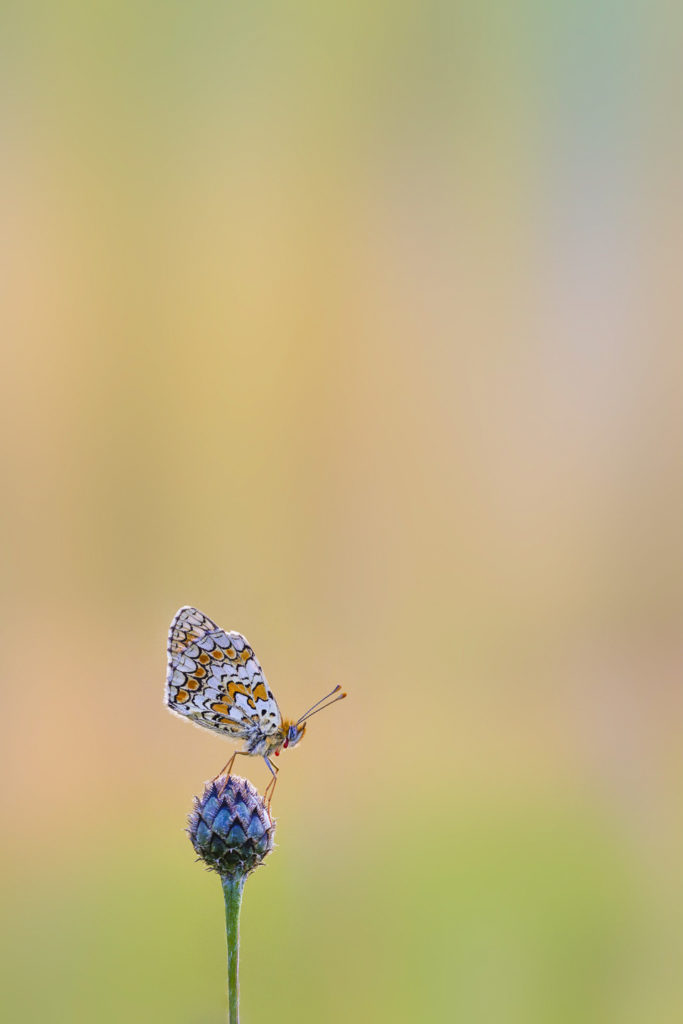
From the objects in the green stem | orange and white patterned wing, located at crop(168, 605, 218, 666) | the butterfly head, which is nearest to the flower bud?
the green stem

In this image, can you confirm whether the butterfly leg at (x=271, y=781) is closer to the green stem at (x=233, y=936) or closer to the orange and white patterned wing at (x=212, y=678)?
the orange and white patterned wing at (x=212, y=678)

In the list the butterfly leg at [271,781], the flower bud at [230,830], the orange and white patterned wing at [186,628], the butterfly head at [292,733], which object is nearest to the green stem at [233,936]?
the flower bud at [230,830]

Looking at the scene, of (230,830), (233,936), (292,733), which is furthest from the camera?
(292,733)

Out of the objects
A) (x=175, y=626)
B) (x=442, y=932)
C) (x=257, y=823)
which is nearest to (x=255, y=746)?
(x=257, y=823)

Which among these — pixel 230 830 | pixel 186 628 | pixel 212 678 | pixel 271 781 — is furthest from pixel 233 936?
pixel 186 628

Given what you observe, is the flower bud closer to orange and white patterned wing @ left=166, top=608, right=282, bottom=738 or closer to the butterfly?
the butterfly

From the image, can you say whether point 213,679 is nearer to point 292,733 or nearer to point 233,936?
point 292,733

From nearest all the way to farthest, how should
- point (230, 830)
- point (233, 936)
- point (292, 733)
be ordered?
1. point (233, 936)
2. point (230, 830)
3. point (292, 733)
